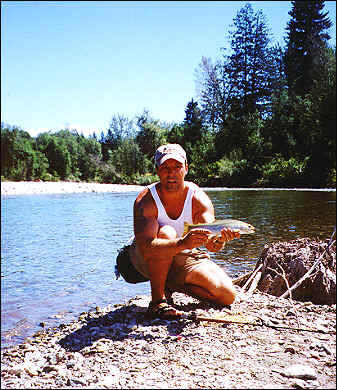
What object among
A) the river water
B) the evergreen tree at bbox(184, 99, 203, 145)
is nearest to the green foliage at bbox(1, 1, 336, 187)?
the evergreen tree at bbox(184, 99, 203, 145)

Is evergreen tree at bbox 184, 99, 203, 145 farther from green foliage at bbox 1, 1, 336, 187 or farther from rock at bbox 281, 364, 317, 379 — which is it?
rock at bbox 281, 364, 317, 379

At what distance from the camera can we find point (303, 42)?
38.1m

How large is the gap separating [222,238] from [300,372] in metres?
1.30

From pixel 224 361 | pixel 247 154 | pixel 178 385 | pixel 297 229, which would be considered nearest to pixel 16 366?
pixel 178 385

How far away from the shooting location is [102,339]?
3332mm

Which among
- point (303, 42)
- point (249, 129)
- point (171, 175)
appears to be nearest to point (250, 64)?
point (249, 129)

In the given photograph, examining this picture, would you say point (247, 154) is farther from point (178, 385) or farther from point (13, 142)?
point (178, 385)

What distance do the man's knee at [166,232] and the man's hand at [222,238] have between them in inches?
13.7

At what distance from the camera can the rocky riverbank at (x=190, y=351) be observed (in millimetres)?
2479

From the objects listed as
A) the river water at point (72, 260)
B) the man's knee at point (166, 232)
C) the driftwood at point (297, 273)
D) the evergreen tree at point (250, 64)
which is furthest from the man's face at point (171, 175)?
the evergreen tree at point (250, 64)

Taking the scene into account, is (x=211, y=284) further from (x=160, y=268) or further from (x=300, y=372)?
(x=300, y=372)

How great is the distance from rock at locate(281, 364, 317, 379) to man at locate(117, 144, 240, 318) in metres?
1.26

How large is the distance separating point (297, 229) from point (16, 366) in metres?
8.21

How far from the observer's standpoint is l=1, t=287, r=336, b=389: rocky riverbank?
2.48 metres
